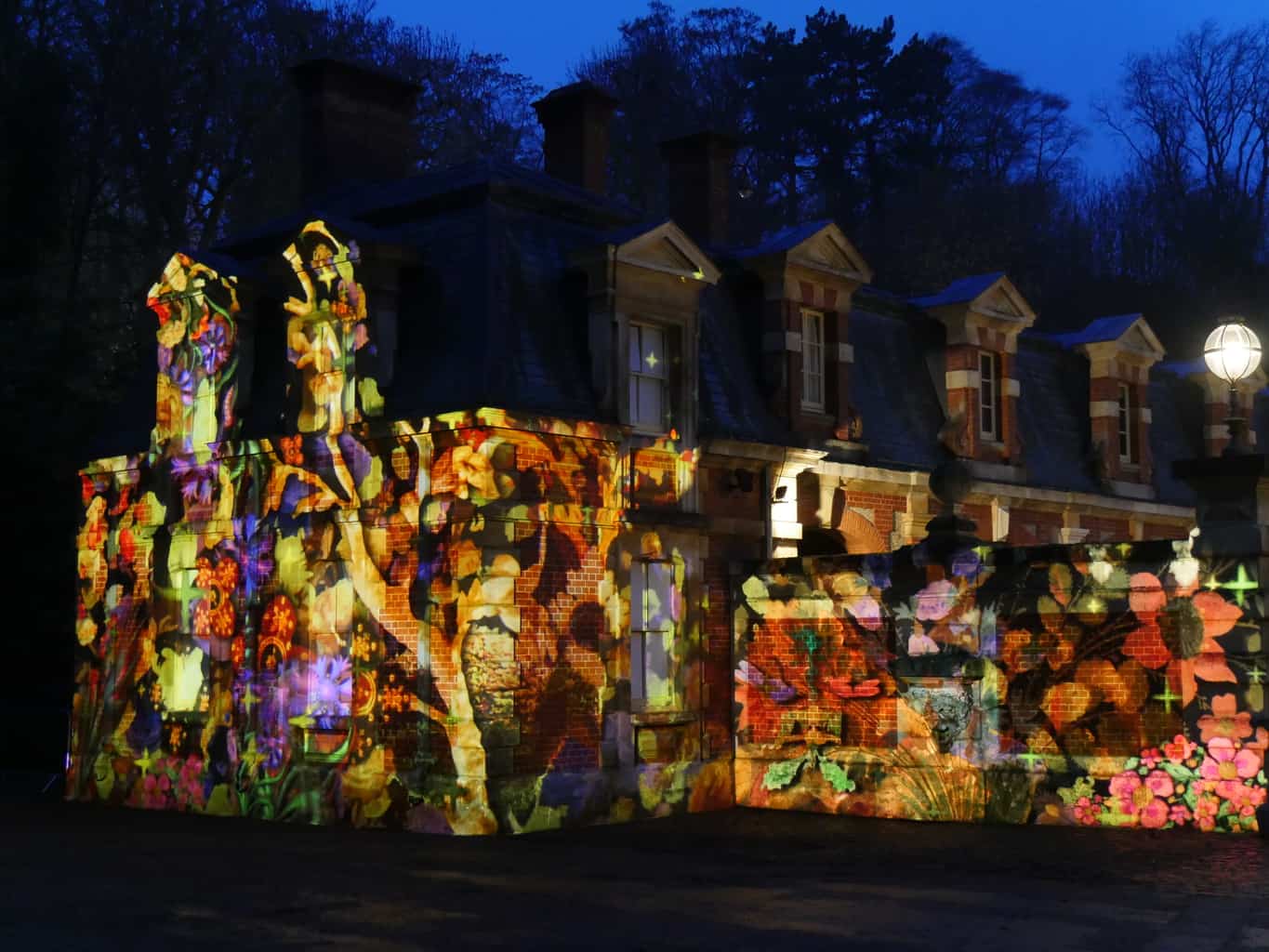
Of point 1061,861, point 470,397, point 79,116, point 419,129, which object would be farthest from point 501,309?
point 419,129

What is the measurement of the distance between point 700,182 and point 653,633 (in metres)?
7.87

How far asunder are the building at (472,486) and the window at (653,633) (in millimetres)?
35

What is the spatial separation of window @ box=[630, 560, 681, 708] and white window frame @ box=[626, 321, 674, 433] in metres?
1.48

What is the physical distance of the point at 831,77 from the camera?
155 feet

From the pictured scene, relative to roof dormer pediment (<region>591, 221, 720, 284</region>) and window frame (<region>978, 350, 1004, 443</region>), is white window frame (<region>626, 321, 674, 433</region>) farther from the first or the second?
window frame (<region>978, 350, 1004, 443</region>)

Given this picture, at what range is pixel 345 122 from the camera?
843 inches

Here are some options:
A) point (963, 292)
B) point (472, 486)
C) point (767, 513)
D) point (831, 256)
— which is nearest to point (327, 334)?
point (472, 486)

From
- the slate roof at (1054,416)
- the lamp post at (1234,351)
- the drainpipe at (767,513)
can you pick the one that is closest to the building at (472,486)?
the drainpipe at (767,513)

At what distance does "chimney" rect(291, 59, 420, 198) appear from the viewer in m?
21.2

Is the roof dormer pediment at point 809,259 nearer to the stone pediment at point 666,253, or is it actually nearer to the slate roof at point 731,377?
the slate roof at point 731,377

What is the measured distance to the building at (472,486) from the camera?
643 inches

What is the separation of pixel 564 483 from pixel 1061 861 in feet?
20.4

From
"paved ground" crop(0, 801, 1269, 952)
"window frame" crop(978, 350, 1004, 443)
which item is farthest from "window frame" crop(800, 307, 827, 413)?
"paved ground" crop(0, 801, 1269, 952)

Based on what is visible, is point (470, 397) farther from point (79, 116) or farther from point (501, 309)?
point (79, 116)
